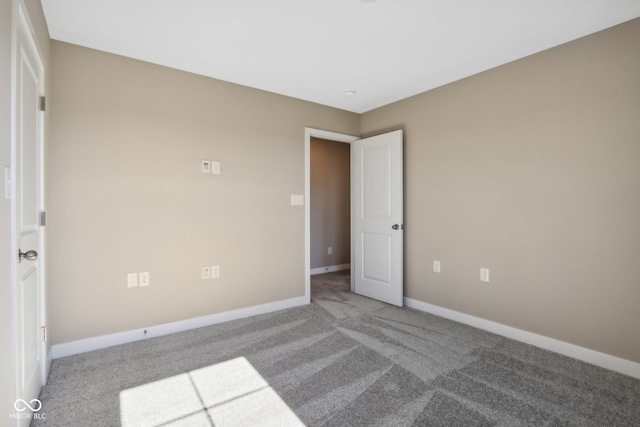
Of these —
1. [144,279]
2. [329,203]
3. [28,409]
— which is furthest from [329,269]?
[28,409]

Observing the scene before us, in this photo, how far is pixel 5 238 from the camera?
1265 mm

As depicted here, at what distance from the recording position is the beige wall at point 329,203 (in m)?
5.33

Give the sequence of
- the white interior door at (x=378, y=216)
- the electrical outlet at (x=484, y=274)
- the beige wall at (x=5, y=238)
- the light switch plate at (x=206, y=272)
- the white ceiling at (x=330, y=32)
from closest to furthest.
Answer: the beige wall at (x=5, y=238), the white ceiling at (x=330, y=32), the electrical outlet at (x=484, y=274), the light switch plate at (x=206, y=272), the white interior door at (x=378, y=216)

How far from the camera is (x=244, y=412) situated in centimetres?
173

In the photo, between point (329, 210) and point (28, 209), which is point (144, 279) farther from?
point (329, 210)

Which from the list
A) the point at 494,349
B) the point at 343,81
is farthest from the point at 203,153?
the point at 494,349

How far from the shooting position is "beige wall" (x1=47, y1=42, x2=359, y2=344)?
94.2 inches

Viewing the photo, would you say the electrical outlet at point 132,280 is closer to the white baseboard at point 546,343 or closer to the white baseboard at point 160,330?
the white baseboard at point 160,330

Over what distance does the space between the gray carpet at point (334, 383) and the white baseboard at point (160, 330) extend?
0.25ft

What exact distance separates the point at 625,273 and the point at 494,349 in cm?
103

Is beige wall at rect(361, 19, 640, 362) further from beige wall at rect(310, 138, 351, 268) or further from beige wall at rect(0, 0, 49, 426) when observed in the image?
beige wall at rect(0, 0, 49, 426)

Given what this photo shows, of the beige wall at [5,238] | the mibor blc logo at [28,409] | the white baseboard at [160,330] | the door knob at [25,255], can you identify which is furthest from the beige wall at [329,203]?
the beige wall at [5,238]

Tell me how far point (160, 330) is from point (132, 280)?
0.51 meters

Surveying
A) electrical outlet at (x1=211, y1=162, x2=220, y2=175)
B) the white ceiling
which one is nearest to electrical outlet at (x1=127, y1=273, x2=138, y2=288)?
electrical outlet at (x1=211, y1=162, x2=220, y2=175)
